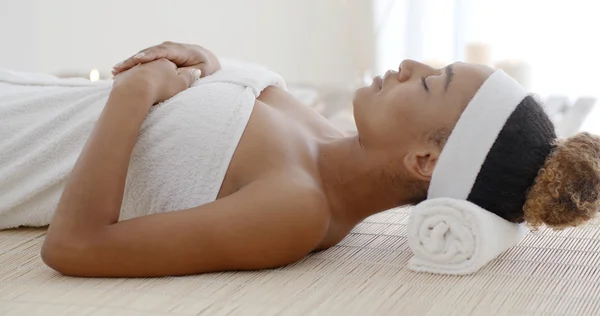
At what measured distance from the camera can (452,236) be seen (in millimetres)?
1454

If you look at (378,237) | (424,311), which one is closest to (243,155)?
(378,237)

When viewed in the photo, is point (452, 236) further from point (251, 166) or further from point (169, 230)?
point (169, 230)

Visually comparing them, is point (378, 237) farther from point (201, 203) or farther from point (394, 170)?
point (201, 203)

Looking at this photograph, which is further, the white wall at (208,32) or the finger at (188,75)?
the white wall at (208,32)

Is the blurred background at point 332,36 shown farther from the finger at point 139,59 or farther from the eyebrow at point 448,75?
the eyebrow at point 448,75

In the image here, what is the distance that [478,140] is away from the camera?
1447 mm

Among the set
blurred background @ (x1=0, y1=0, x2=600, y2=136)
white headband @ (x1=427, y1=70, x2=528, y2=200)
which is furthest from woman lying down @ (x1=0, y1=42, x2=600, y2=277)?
blurred background @ (x1=0, y1=0, x2=600, y2=136)

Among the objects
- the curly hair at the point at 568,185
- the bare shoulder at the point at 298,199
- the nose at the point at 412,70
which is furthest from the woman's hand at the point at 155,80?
the curly hair at the point at 568,185

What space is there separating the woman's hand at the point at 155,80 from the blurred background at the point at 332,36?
1.67m

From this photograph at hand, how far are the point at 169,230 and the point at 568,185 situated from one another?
0.69 meters

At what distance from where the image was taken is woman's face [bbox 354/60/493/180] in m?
1.50

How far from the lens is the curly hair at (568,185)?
1434 mm

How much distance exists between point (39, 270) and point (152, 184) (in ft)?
0.86

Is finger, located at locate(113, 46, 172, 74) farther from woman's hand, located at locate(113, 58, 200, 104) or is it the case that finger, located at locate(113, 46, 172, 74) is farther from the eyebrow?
the eyebrow
